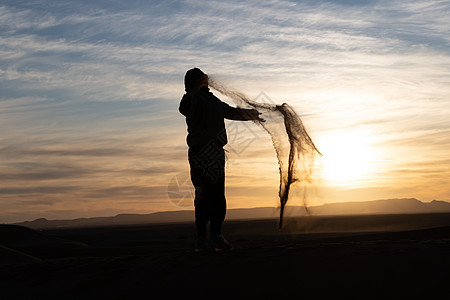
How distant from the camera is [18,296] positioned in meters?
5.96

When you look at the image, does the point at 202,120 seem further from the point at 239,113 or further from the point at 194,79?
the point at 239,113

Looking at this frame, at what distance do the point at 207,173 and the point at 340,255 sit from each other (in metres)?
2.32

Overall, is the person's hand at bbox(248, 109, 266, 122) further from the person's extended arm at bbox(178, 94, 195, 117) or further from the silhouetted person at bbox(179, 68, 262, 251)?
the person's extended arm at bbox(178, 94, 195, 117)

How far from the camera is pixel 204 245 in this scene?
7.14m

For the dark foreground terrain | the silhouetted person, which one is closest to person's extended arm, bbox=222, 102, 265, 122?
the silhouetted person

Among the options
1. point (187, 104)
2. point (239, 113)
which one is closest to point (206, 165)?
point (187, 104)

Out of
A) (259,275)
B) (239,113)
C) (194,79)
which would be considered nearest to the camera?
(259,275)

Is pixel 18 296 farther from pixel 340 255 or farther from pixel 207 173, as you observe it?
pixel 340 255

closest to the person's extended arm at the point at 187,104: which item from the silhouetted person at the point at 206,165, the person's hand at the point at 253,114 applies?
the silhouetted person at the point at 206,165

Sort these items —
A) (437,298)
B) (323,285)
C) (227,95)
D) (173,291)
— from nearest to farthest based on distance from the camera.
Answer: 1. (437,298)
2. (323,285)
3. (173,291)
4. (227,95)

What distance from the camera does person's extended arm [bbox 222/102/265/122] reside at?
7.94 meters

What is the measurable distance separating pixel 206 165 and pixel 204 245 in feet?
3.62

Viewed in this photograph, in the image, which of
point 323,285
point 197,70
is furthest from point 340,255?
point 197,70

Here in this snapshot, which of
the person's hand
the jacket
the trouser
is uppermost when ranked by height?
the person's hand
